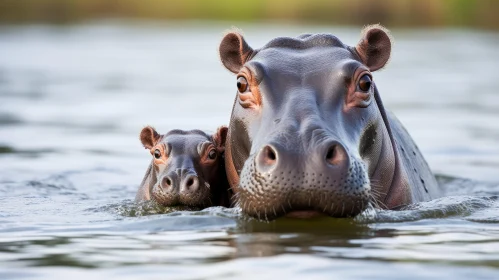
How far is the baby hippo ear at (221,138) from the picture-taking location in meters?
8.89

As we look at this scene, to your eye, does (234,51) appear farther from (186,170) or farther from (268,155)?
(268,155)

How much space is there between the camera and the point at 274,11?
1925 inches

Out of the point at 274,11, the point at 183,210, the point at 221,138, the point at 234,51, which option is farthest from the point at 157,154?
the point at 274,11

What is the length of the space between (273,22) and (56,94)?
2466cm

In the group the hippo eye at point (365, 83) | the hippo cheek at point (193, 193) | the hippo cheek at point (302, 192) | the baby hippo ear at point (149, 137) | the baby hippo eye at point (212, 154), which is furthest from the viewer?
Result: the baby hippo ear at point (149, 137)

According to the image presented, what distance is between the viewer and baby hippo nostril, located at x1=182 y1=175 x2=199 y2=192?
810cm

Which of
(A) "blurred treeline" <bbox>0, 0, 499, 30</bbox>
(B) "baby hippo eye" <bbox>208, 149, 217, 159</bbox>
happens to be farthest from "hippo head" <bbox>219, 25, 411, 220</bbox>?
(A) "blurred treeline" <bbox>0, 0, 499, 30</bbox>

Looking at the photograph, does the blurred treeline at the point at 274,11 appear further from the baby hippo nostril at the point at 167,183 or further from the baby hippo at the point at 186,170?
the baby hippo nostril at the point at 167,183

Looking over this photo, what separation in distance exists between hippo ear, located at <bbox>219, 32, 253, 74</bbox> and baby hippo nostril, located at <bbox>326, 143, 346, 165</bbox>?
1840 mm

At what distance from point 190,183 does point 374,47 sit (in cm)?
168

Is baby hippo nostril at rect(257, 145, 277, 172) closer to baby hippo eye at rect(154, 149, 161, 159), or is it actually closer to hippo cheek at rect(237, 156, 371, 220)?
hippo cheek at rect(237, 156, 371, 220)

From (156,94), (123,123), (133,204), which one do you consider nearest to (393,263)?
(133,204)

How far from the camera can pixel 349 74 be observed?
7312mm

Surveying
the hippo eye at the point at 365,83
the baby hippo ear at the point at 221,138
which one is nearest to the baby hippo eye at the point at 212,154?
the baby hippo ear at the point at 221,138
